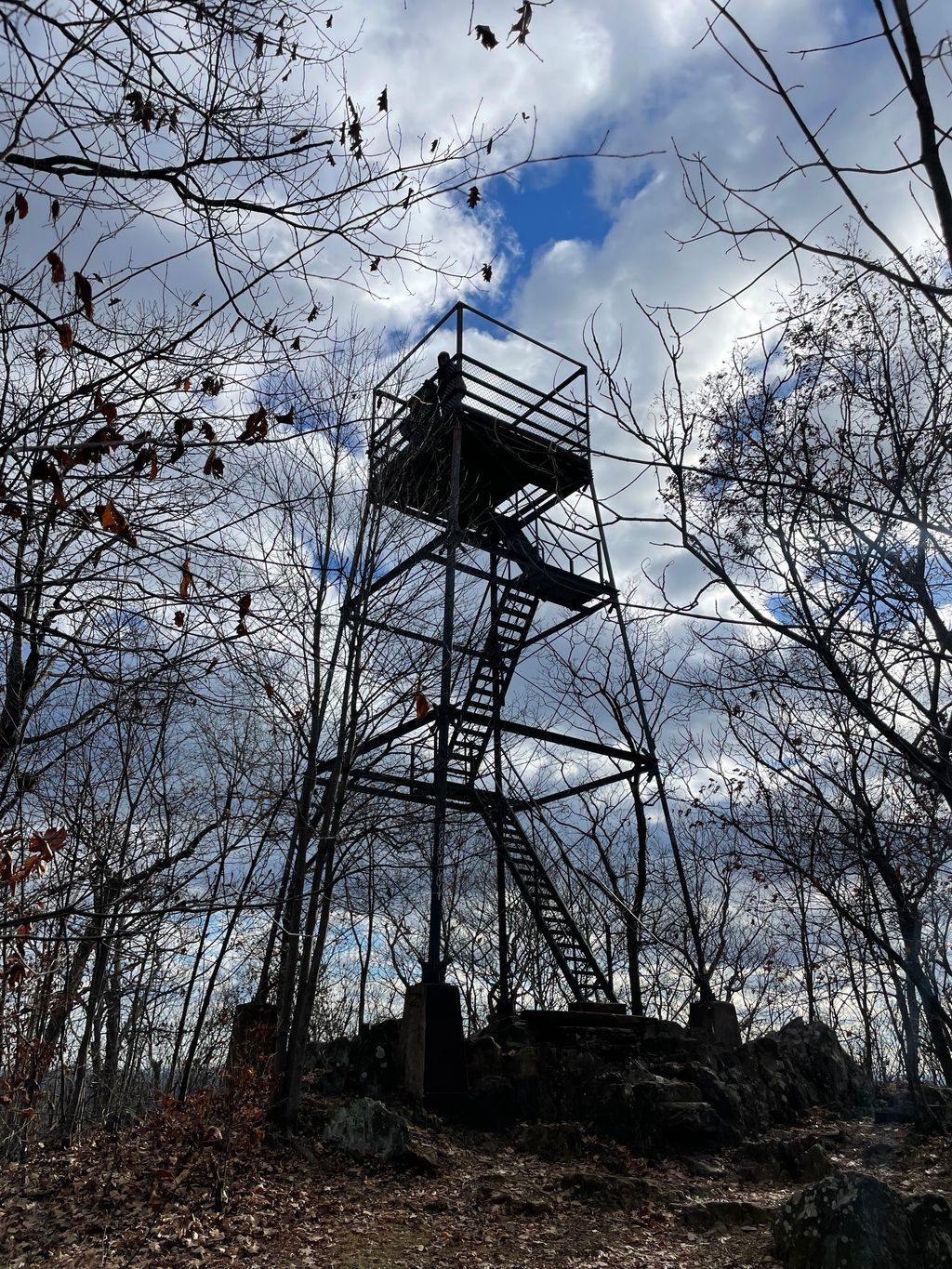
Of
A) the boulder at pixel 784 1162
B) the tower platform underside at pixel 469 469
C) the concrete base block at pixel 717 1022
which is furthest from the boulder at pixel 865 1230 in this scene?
the tower platform underside at pixel 469 469

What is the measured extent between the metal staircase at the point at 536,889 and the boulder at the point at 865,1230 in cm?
511

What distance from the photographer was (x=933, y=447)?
16.6 ft

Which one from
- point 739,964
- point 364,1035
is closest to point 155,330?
point 364,1035

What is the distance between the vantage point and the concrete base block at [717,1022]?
1381 cm

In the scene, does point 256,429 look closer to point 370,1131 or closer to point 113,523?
point 113,523

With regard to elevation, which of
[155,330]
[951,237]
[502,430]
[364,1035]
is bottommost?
[364,1035]

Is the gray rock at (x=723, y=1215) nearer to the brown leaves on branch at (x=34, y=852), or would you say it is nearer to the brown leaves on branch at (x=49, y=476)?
the brown leaves on branch at (x=34, y=852)

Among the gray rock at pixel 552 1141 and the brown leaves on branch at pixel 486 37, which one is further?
the gray rock at pixel 552 1141

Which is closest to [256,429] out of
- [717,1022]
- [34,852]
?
[34,852]

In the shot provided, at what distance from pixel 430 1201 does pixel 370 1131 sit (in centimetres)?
134

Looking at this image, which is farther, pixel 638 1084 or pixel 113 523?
pixel 638 1084

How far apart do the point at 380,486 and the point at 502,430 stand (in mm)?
2200

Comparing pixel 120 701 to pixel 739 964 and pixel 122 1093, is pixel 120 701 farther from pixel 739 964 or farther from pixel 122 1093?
pixel 739 964

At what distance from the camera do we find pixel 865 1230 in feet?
22.4
